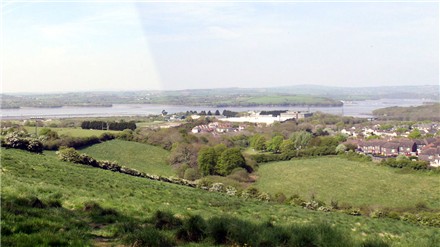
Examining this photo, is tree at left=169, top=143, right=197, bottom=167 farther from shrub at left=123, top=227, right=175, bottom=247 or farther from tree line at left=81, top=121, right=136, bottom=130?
shrub at left=123, top=227, right=175, bottom=247

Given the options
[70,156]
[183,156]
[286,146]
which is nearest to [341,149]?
[286,146]

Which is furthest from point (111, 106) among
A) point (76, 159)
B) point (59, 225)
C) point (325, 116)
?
point (59, 225)

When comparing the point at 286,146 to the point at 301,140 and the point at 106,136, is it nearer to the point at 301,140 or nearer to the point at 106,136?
the point at 301,140

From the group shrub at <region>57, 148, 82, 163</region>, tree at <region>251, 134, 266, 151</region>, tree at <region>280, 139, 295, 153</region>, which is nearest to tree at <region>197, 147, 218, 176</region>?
tree at <region>280, 139, 295, 153</region>

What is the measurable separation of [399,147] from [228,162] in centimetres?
2984

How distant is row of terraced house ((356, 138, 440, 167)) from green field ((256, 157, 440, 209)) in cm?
1380

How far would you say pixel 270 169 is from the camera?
137 ft

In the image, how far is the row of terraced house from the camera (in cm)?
5244

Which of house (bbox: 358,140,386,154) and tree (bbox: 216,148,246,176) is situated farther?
house (bbox: 358,140,386,154)

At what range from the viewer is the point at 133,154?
42.3 m

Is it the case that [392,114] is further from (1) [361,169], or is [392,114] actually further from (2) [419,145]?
(1) [361,169]

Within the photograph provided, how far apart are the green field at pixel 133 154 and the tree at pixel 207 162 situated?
10.2 feet

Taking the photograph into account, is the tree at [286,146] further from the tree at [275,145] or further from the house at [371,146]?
the house at [371,146]

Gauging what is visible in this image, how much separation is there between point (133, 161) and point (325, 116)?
78.0 metres
